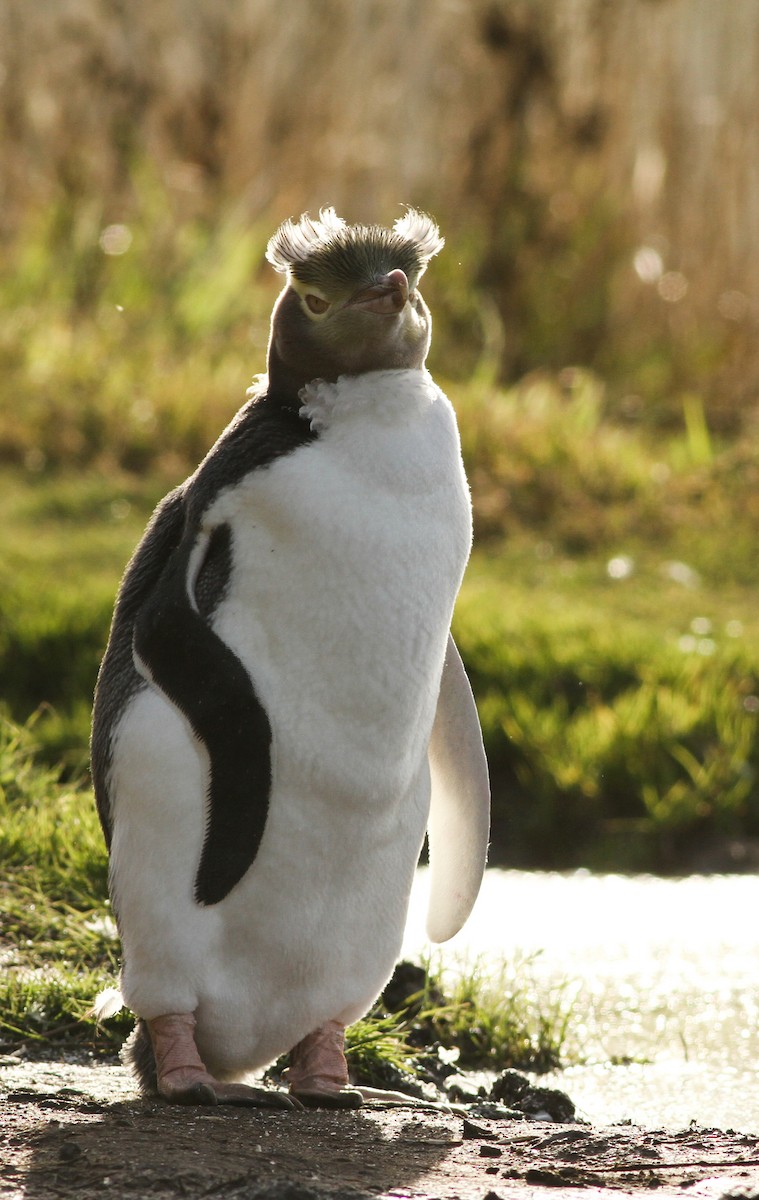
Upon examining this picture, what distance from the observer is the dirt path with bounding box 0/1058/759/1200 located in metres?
2.14

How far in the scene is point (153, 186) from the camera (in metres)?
10.2

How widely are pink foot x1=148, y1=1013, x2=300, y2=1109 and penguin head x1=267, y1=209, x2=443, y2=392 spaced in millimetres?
1048

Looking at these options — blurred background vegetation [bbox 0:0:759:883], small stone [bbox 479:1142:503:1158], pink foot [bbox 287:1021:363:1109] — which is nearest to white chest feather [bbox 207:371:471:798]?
pink foot [bbox 287:1021:363:1109]

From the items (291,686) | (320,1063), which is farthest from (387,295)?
(320,1063)

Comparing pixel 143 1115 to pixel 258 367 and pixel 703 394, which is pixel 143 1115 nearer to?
pixel 258 367

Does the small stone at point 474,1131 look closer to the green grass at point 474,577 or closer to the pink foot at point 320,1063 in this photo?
the pink foot at point 320,1063

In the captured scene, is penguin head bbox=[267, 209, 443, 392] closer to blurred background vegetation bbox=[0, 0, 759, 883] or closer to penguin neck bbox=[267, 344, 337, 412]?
penguin neck bbox=[267, 344, 337, 412]

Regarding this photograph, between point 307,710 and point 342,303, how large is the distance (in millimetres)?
651

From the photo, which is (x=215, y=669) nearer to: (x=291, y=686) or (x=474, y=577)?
(x=291, y=686)

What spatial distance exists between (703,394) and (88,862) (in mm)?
7221

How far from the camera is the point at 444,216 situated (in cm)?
1055

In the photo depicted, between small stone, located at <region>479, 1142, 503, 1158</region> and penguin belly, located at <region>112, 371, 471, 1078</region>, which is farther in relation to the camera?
penguin belly, located at <region>112, 371, 471, 1078</region>

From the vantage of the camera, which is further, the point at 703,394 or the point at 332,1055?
the point at 703,394

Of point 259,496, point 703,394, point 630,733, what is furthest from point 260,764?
point 703,394
